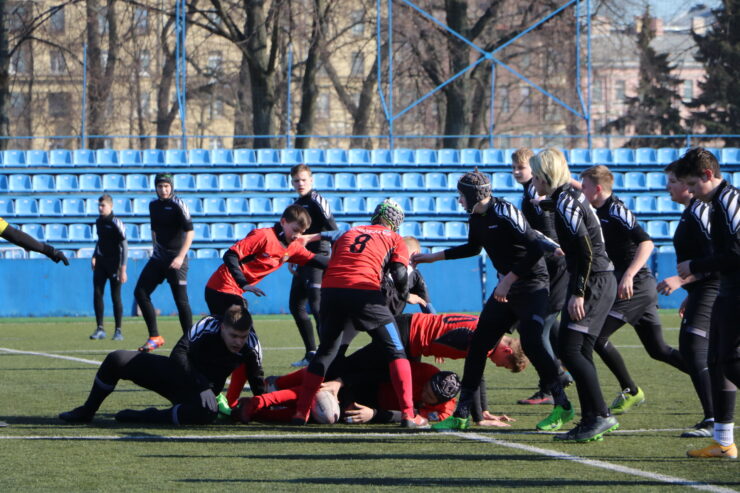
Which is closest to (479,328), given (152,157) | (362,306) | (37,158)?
(362,306)

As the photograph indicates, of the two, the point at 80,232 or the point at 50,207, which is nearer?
the point at 80,232

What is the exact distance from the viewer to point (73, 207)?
2378 centimetres

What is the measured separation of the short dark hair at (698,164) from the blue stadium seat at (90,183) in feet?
65.0

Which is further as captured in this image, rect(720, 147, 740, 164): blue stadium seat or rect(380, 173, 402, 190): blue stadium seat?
rect(720, 147, 740, 164): blue stadium seat

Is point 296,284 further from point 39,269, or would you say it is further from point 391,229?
point 39,269

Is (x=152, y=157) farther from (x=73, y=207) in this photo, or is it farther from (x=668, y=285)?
(x=668, y=285)

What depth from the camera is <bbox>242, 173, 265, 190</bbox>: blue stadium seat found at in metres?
24.2

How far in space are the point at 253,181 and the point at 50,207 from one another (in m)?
4.38

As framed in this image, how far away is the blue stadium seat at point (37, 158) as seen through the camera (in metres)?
24.7

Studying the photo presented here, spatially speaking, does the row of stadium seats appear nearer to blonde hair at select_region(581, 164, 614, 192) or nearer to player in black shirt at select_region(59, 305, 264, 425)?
player in black shirt at select_region(59, 305, 264, 425)

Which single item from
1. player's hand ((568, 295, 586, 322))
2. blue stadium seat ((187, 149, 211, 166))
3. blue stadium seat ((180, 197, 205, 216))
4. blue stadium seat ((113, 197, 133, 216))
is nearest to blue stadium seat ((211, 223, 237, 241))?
blue stadium seat ((180, 197, 205, 216))

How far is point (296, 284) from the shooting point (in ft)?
38.4

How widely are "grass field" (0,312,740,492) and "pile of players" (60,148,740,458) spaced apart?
0.66 feet

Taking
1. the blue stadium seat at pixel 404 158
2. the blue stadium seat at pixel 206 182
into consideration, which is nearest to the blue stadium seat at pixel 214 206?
the blue stadium seat at pixel 206 182
